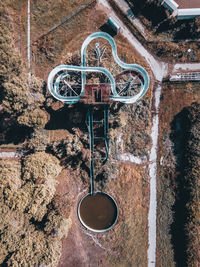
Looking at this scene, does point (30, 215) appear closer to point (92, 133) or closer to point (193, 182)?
point (92, 133)

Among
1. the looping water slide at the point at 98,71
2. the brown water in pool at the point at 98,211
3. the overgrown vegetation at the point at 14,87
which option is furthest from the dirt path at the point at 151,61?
the brown water in pool at the point at 98,211

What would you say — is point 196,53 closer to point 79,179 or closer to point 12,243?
point 79,179

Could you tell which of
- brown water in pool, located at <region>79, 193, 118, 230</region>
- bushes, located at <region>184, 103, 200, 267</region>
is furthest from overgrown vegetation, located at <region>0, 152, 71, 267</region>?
bushes, located at <region>184, 103, 200, 267</region>

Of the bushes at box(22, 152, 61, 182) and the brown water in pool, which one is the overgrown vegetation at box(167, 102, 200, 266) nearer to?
the brown water in pool

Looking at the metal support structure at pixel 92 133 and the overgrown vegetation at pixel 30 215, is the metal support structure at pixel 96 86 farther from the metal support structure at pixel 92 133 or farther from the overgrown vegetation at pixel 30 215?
the overgrown vegetation at pixel 30 215

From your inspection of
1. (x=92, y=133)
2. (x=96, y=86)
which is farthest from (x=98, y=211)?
(x=96, y=86)
